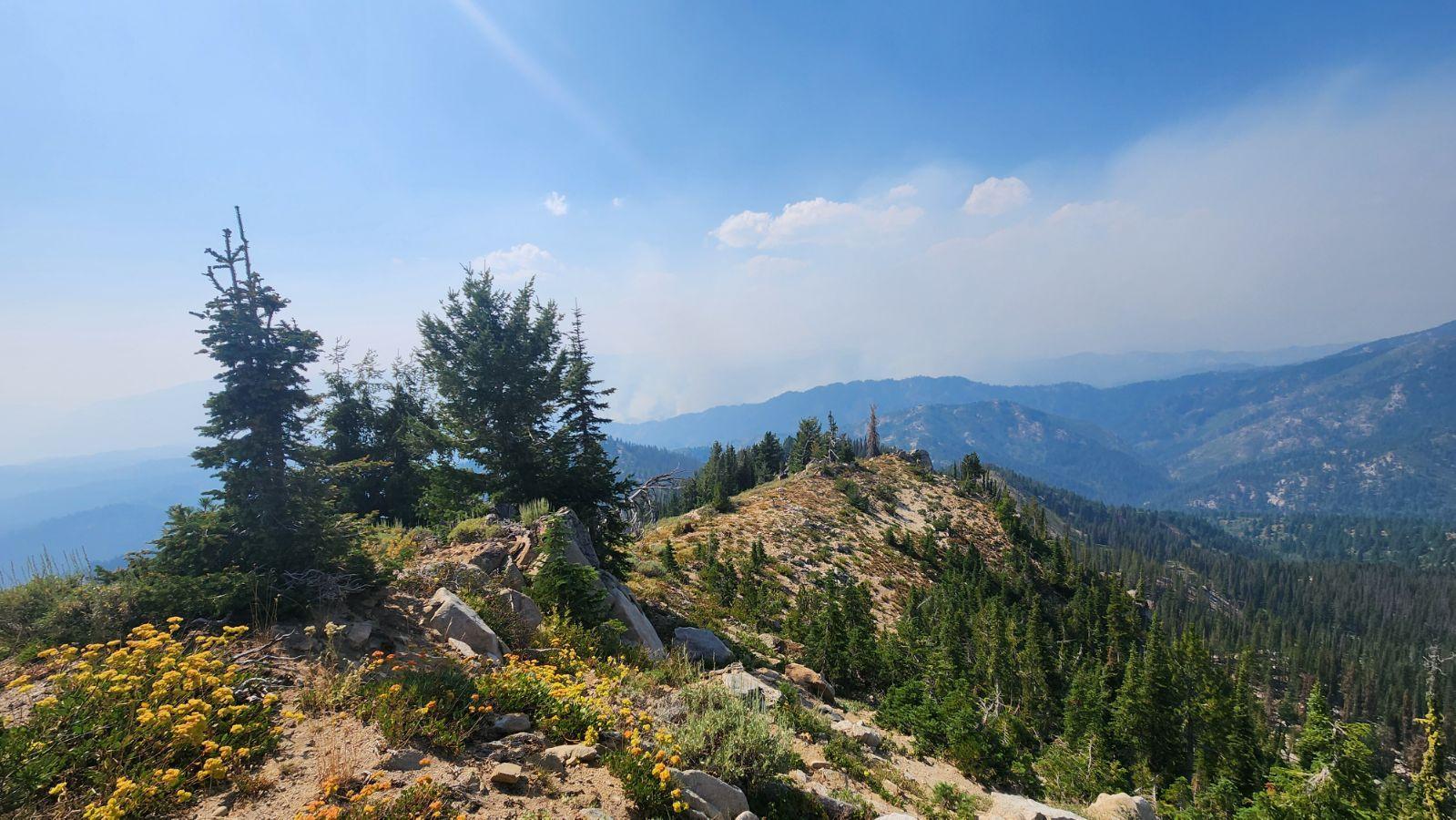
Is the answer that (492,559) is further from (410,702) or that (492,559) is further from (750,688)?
(750,688)

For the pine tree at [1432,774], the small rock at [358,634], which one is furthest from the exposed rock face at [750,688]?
the pine tree at [1432,774]

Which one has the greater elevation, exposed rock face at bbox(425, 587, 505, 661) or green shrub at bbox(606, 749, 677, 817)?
exposed rock face at bbox(425, 587, 505, 661)

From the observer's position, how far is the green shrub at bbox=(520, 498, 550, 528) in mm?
14708

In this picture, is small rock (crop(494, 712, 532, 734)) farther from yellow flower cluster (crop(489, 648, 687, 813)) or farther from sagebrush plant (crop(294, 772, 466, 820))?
sagebrush plant (crop(294, 772, 466, 820))

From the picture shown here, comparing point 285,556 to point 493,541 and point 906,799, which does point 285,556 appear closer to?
point 493,541

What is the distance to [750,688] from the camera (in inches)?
406

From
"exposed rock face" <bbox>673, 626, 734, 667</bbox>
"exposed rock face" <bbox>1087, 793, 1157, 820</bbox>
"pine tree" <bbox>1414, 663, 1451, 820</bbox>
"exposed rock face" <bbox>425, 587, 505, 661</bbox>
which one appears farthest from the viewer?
"exposed rock face" <bbox>673, 626, 734, 667</bbox>

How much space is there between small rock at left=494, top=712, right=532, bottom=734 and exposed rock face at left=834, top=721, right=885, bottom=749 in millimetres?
6605

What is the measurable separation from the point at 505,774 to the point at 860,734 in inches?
310

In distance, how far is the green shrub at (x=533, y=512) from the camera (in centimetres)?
1471

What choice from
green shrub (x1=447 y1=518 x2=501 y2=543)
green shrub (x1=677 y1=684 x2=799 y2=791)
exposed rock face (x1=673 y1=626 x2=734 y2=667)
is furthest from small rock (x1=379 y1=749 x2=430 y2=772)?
exposed rock face (x1=673 y1=626 x2=734 y2=667)

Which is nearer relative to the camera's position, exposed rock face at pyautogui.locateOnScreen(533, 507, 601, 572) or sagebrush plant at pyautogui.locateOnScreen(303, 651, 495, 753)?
sagebrush plant at pyautogui.locateOnScreen(303, 651, 495, 753)

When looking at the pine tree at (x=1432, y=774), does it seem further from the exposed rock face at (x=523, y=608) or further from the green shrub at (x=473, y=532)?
the green shrub at (x=473, y=532)

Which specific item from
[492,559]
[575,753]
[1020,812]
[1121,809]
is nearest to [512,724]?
[575,753]
